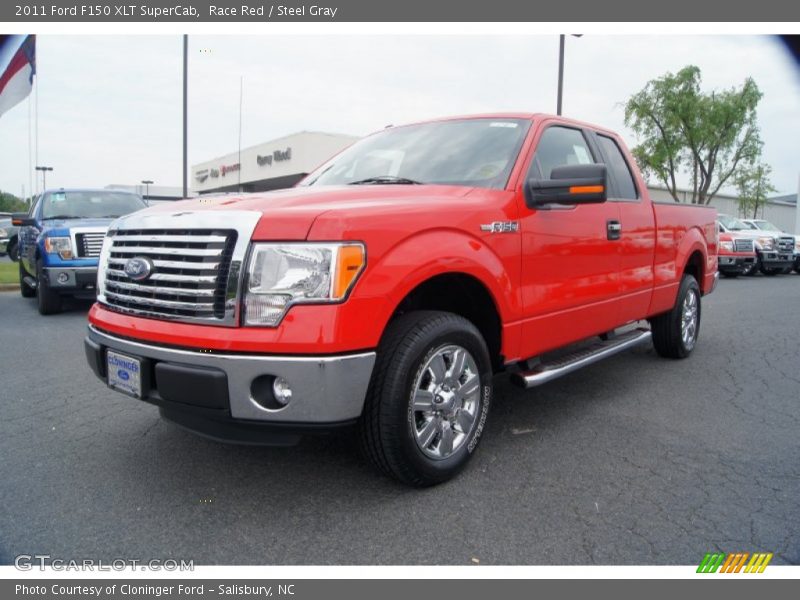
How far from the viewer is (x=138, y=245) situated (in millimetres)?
2848

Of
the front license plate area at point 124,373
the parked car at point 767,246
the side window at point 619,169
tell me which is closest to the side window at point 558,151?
the side window at point 619,169

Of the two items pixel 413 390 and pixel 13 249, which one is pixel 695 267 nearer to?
pixel 413 390

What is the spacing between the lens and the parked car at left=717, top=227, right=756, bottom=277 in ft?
54.7

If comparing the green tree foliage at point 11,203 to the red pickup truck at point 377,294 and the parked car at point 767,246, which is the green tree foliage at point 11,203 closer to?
the parked car at point 767,246

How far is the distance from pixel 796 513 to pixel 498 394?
Result: 2.12 metres

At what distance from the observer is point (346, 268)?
2.42 metres

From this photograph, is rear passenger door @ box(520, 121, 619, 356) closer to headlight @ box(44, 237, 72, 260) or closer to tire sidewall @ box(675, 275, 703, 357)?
tire sidewall @ box(675, 275, 703, 357)

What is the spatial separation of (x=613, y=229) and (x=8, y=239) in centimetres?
2354

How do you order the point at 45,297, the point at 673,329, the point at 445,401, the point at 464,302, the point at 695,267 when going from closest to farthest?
the point at 445,401, the point at 464,302, the point at 673,329, the point at 695,267, the point at 45,297

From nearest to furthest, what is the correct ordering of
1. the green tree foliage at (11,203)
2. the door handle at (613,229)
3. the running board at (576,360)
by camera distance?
the running board at (576,360) → the door handle at (613,229) → the green tree foliage at (11,203)

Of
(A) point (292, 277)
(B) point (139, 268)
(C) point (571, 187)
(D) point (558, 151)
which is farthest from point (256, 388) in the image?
(D) point (558, 151)

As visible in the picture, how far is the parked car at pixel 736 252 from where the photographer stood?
1669 cm

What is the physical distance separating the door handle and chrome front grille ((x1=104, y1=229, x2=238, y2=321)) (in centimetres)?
263

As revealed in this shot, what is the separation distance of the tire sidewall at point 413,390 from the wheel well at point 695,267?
3406 mm
